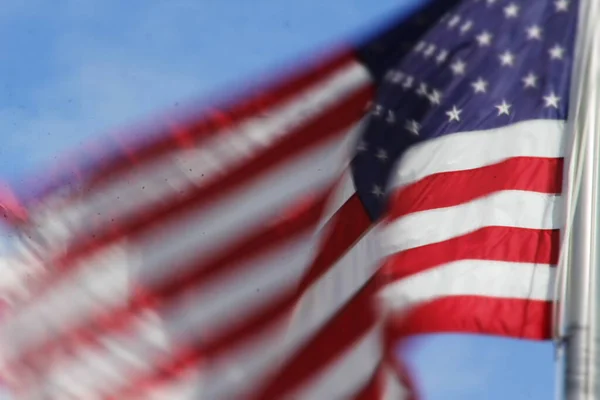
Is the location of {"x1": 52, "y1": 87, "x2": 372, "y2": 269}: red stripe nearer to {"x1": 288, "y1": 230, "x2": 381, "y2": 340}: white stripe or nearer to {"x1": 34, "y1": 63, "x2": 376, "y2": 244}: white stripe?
{"x1": 34, "y1": 63, "x2": 376, "y2": 244}: white stripe

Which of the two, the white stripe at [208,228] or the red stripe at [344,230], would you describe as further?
the red stripe at [344,230]

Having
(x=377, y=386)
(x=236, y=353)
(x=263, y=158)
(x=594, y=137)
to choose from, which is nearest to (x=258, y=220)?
(x=263, y=158)

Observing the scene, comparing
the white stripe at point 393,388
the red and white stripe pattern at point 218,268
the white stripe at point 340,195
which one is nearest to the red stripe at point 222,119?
the red and white stripe pattern at point 218,268

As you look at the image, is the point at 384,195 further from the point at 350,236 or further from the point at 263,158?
the point at 263,158

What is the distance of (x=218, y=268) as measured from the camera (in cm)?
830

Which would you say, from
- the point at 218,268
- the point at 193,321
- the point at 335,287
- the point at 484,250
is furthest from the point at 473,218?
the point at 193,321

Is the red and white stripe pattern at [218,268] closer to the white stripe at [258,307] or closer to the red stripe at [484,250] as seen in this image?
the white stripe at [258,307]

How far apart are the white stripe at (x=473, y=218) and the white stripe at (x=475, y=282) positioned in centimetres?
26

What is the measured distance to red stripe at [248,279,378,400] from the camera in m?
7.91

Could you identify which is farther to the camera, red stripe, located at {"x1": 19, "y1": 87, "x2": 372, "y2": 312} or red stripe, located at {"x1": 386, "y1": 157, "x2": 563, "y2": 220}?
red stripe, located at {"x1": 19, "y1": 87, "x2": 372, "y2": 312}

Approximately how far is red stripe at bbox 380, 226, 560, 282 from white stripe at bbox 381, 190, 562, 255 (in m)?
0.04

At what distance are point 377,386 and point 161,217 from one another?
1.94 meters

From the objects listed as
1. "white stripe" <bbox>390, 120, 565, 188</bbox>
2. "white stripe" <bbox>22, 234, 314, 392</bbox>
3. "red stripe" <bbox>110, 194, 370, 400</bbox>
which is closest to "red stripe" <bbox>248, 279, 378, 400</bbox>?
"white stripe" <bbox>22, 234, 314, 392</bbox>

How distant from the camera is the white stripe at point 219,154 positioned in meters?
8.32
